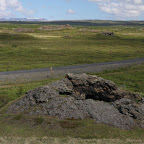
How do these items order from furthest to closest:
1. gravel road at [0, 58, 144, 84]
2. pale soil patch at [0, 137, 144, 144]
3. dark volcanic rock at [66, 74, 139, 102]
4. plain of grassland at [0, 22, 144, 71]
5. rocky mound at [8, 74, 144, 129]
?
plain of grassland at [0, 22, 144, 71]
gravel road at [0, 58, 144, 84]
dark volcanic rock at [66, 74, 139, 102]
rocky mound at [8, 74, 144, 129]
pale soil patch at [0, 137, 144, 144]

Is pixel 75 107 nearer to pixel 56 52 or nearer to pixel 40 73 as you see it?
pixel 40 73

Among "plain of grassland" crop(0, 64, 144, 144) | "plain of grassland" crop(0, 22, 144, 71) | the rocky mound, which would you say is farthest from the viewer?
"plain of grassland" crop(0, 22, 144, 71)

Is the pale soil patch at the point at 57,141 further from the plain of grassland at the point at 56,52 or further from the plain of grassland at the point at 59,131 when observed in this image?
the plain of grassland at the point at 56,52

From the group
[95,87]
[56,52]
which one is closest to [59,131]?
[95,87]

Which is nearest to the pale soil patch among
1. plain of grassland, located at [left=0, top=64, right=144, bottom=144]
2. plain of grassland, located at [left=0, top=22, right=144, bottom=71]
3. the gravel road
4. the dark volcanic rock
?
plain of grassland, located at [left=0, top=64, right=144, bottom=144]

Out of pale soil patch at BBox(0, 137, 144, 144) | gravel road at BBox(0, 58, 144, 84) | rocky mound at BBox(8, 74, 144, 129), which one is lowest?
gravel road at BBox(0, 58, 144, 84)

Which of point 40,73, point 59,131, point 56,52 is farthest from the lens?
point 56,52

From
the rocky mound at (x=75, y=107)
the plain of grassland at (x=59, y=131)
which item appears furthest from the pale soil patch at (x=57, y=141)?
the rocky mound at (x=75, y=107)

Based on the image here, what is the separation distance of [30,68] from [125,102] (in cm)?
2935

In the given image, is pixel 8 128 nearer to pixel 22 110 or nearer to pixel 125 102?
pixel 22 110

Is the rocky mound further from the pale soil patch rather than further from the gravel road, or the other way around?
the gravel road

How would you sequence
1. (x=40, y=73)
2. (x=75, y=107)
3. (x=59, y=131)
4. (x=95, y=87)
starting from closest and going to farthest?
(x=59, y=131)
(x=75, y=107)
(x=95, y=87)
(x=40, y=73)

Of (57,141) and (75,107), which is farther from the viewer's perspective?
(75,107)

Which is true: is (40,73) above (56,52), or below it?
below
